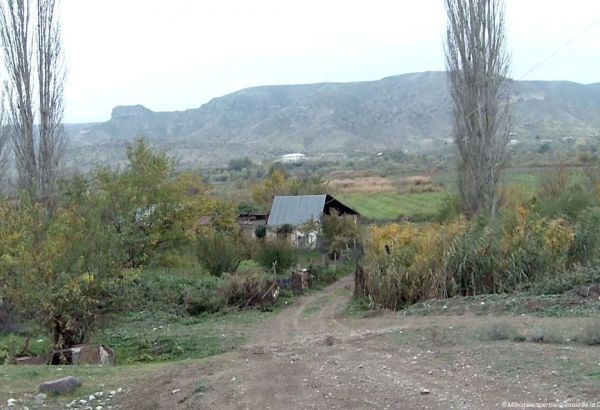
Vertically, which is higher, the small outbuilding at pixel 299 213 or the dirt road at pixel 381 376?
the dirt road at pixel 381 376

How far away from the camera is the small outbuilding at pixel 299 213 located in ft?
136

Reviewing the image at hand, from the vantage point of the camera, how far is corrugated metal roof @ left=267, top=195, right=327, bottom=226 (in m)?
44.4

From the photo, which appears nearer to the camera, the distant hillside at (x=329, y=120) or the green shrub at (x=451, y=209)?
the green shrub at (x=451, y=209)

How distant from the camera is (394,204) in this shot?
59844mm

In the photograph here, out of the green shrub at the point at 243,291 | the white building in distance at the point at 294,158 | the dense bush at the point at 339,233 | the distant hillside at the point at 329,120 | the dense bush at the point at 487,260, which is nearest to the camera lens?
the dense bush at the point at 487,260

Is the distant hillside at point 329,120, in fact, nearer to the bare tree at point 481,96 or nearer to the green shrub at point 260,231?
the green shrub at point 260,231

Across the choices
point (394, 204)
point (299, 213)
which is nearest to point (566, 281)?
point (299, 213)

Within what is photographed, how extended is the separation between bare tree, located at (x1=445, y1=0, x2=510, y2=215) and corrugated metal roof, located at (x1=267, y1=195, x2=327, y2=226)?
18509 mm

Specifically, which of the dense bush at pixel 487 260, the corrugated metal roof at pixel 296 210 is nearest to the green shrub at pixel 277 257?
the corrugated metal roof at pixel 296 210

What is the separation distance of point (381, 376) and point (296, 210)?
37514 mm

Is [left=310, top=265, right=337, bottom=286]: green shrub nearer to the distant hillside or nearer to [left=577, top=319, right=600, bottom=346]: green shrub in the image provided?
[left=577, top=319, right=600, bottom=346]: green shrub

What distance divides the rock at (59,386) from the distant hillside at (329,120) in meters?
97.9

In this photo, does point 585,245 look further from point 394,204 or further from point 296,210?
point 394,204

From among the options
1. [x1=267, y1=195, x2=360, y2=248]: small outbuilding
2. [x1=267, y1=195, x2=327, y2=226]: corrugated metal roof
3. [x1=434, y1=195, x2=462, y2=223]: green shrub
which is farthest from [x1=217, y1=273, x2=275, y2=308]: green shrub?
[x1=267, y1=195, x2=327, y2=226]: corrugated metal roof
